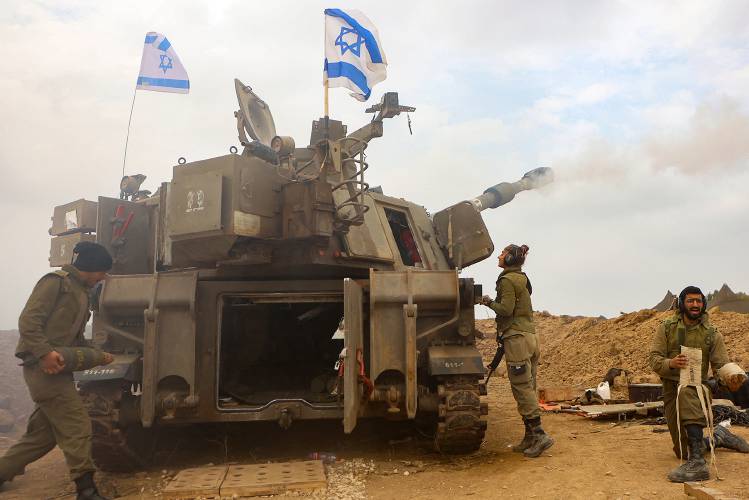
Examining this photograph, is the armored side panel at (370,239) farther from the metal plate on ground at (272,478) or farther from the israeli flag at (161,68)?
the israeli flag at (161,68)

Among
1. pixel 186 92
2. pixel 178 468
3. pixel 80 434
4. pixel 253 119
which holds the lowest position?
pixel 178 468

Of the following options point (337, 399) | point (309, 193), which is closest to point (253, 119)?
point (309, 193)

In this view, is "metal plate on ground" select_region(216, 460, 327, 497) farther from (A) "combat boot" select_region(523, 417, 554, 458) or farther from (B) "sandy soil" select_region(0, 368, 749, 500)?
(A) "combat boot" select_region(523, 417, 554, 458)

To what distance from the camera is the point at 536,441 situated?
20.1 ft

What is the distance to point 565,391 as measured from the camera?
32.0 ft

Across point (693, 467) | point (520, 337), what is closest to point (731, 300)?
point (520, 337)

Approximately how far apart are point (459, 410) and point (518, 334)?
41.4 inches

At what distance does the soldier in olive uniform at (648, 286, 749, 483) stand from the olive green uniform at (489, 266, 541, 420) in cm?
119

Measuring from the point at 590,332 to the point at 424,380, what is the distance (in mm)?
10776

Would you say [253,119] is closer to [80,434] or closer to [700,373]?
[80,434]

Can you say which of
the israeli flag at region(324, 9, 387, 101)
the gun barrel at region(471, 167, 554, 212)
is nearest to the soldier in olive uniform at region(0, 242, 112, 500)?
the israeli flag at region(324, 9, 387, 101)

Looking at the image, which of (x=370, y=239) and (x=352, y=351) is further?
(x=370, y=239)

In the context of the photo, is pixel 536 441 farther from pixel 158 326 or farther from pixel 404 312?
pixel 158 326

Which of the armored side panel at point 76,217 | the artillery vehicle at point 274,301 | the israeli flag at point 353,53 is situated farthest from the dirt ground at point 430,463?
the israeli flag at point 353,53
